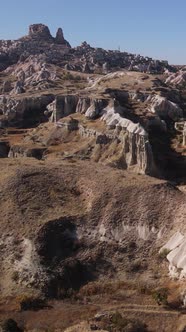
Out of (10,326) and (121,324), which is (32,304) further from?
(121,324)

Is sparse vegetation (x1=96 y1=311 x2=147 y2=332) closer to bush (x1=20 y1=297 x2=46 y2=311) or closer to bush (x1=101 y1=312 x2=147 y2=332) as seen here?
bush (x1=101 y1=312 x2=147 y2=332)

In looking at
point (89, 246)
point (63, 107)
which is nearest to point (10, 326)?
point (89, 246)

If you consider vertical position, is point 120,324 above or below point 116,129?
below

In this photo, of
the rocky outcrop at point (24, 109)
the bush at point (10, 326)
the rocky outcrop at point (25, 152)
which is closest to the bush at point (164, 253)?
the bush at point (10, 326)

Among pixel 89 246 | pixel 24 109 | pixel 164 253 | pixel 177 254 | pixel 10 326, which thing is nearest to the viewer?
pixel 10 326

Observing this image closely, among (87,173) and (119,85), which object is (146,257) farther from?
(119,85)

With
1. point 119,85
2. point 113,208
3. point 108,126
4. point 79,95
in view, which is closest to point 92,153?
point 108,126
